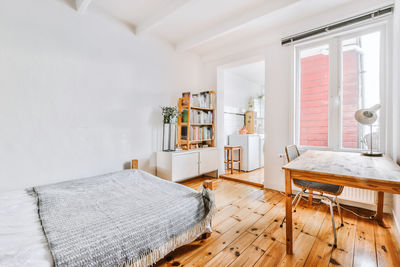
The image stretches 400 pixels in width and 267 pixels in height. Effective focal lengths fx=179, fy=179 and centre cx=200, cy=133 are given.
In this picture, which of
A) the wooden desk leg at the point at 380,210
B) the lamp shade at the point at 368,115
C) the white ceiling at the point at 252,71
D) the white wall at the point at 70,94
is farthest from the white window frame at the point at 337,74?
the white wall at the point at 70,94

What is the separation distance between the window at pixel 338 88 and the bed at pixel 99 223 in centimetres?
193

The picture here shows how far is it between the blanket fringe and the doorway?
1.78 metres

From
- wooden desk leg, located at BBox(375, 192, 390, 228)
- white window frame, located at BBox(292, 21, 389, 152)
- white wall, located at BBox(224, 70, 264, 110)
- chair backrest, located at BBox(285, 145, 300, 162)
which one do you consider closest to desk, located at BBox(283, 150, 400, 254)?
chair backrest, located at BBox(285, 145, 300, 162)

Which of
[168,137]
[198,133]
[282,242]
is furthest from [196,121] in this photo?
[282,242]

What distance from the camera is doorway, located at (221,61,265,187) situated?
13.4ft

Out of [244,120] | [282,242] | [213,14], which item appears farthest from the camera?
[244,120]

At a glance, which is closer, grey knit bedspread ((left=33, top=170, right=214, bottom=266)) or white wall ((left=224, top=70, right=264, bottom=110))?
grey knit bedspread ((left=33, top=170, right=214, bottom=266))

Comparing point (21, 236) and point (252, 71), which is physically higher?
point (252, 71)

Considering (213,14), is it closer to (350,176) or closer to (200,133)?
(200,133)

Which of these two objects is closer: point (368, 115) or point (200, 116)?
point (368, 115)

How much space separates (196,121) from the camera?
11.1 ft

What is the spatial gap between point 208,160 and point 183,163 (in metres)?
0.61

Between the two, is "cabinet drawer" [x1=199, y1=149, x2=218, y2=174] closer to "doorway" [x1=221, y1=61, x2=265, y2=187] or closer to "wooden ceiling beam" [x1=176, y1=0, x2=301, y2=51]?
"doorway" [x1=221, y1=61, x2=265, y2=187]

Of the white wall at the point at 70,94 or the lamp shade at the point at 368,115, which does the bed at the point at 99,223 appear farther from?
the lamp shade at the point at 368,115
